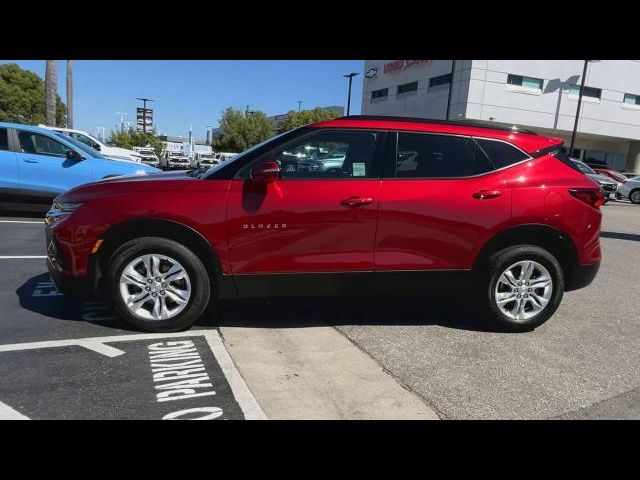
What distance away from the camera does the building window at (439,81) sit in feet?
115

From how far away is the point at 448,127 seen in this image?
4.16 meters

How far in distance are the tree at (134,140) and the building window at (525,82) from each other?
38.4 metres

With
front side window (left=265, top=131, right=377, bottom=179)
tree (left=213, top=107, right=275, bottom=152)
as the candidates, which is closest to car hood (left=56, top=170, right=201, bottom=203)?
front side window (left=265, top=131, right=377, bottom=179)

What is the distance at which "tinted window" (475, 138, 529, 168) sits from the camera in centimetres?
411

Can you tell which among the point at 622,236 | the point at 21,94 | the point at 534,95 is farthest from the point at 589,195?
the point at 21,94

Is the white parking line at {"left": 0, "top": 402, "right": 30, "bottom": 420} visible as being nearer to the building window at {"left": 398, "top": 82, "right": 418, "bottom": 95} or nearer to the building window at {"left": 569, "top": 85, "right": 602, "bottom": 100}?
the building window at {"left": 398, "top": 82, "right": 418, "bottom": 95}

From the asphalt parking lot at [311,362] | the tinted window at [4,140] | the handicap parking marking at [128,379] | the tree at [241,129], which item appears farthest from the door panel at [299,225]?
the tree at [241,129]

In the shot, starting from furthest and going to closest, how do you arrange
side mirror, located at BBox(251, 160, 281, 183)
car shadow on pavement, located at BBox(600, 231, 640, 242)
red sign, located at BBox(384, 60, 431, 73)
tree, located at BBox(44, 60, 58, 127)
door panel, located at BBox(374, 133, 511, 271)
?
red sign, located at BBox(384, 60, 431, 73) < tree, located at BBox(44, 60, 58, 127) < car shadow on pavement, located at BBox(600, 231, 640, 242) < door panel, located at BBox(374, 133, 511, 271) < side mirror, located at BBox(251, 160, 281, 183)

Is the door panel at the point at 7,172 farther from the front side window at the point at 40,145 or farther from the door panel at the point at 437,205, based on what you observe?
the door panel at the point at 437,205

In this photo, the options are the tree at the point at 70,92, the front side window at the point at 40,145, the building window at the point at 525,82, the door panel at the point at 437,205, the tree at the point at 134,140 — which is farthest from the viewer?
the tree at the point at 134,140

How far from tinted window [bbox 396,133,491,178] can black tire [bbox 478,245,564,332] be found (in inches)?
31.0

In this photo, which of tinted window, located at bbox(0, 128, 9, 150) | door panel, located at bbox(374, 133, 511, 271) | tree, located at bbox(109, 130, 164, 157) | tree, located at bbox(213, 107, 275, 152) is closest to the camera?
door panel, located at bbox(374, 133, 511, 271)
